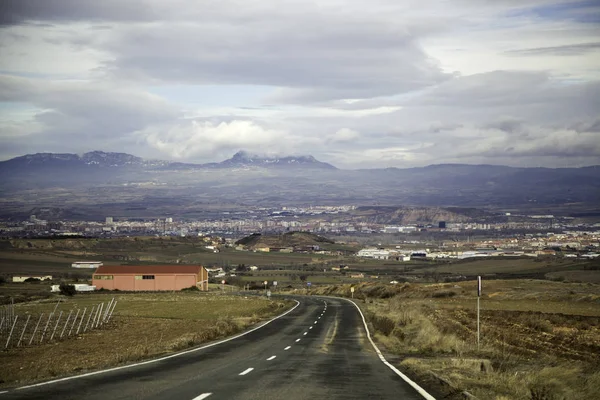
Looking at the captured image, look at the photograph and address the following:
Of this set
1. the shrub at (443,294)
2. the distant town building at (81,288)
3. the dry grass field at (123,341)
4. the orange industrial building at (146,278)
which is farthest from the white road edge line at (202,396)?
the orange industrial building at (146,278)

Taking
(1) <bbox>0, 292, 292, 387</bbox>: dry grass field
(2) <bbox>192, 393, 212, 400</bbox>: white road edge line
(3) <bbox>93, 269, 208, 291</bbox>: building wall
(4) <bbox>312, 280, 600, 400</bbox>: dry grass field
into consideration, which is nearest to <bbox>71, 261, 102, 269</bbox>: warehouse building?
(3) <bbox>93, 269, 208, 291</bbox>: building wall

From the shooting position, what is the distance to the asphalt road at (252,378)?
15.9 metres

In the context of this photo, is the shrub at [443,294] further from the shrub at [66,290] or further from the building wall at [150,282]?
the shrub at [66,290]

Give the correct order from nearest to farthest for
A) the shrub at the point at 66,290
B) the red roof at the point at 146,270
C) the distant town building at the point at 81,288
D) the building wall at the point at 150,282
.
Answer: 1. the shrub at the point at 66,290
2. the distant town building at the point at 81,288
3. the building wall at the point at 150,282
4. the red roof at the point at 146,270

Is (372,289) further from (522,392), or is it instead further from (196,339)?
(522,392)

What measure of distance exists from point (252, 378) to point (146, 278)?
94222mm

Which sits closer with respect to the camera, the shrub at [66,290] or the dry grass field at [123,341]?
the dry grass field at [123,341]

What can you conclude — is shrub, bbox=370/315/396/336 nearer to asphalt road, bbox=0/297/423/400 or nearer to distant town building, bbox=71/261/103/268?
asphalt road, bbox=0/297/423/400

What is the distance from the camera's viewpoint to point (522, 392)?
1595 cm

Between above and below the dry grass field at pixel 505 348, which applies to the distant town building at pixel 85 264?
below

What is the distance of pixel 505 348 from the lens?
29.8 meters

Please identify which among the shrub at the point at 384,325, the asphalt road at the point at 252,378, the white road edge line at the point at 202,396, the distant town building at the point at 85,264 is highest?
the white road edge line at the point at 202,396

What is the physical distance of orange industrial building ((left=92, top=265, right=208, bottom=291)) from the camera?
109000 mm

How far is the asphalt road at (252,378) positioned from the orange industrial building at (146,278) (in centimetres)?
8012
